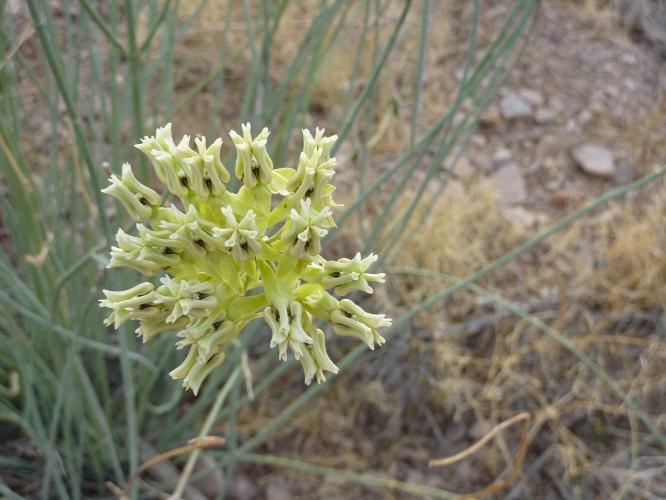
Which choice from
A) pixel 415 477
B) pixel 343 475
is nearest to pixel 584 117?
pixel 415 477

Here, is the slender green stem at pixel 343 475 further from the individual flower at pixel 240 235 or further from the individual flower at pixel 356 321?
the individual flower at pixel 240 235

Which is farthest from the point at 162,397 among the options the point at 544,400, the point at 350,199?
the point at 544,400

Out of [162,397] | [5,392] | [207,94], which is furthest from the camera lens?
[207,94]

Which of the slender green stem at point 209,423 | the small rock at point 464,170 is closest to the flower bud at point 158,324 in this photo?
the slender green stem at point 209,423

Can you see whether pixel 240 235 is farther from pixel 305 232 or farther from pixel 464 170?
pixel 464 170

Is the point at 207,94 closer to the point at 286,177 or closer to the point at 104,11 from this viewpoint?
the point at 104,11

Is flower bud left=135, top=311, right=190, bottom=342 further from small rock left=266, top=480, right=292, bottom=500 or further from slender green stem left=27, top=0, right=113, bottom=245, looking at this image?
small rock left=266, top=480, right=292, bottom=500
